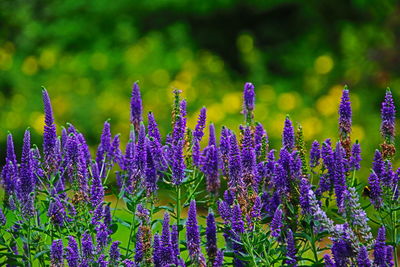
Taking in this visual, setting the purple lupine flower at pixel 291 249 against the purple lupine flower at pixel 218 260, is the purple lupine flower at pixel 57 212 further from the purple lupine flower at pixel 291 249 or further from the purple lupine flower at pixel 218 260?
the purple lupine flower at pixel 291 249

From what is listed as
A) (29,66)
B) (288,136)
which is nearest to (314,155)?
(288,136)

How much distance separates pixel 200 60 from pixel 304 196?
10.7m

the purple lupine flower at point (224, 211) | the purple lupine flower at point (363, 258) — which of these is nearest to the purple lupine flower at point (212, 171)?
the purple lupine flower at point (224, 211)

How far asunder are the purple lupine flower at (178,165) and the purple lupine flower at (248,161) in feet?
0.89

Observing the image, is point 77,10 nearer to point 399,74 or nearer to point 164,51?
point 164,51

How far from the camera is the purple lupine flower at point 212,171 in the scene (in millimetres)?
3531

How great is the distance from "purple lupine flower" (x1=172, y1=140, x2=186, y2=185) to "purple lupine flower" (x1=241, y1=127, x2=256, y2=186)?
270 mm

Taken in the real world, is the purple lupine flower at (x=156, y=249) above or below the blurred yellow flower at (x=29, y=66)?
below

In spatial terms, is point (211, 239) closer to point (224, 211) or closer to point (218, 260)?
point (218, 260)

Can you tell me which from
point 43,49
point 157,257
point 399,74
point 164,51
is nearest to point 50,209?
point 157,257

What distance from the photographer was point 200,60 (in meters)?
13.7

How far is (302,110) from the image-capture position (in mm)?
11539

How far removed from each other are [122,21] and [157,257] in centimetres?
1215

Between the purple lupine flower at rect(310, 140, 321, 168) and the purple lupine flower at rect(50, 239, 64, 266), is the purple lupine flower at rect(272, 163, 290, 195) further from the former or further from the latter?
the purple lupine flower at rect(50, 239, 64, 266)
